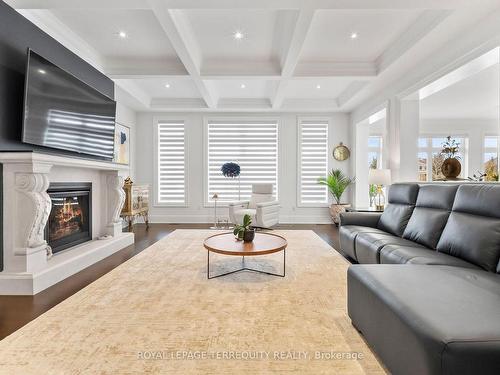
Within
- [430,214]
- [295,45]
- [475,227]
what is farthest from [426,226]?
[295,45]

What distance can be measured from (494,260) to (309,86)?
13.9 feet

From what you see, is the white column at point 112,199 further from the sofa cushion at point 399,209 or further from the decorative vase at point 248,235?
the sofa cushion at point 399,209

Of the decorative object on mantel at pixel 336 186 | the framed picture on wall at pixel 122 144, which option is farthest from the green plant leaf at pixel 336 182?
the framed picture on wall at pixel 122 144

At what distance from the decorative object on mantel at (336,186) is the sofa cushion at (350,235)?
7.75 feet

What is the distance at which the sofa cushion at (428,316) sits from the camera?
1004mm

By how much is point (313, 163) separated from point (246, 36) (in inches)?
148

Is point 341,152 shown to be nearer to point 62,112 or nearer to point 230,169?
point 230,169

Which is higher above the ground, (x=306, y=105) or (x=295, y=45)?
(x=306, y=105)

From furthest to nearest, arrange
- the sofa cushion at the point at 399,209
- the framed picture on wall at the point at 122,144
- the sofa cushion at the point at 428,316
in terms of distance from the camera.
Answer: the framed picture on wall at the point at 122,144 → the sofa cushion at the point at 399,209 → the sofa cushion at the point at 428,316

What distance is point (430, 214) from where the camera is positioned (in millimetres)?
2766

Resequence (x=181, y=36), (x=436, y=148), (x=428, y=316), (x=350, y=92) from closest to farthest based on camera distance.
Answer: (x=428, y=316) → (x=181, y=36) → (x=350, y=92) → (x=436, y=148)

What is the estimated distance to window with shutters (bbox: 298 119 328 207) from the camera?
21.7ft

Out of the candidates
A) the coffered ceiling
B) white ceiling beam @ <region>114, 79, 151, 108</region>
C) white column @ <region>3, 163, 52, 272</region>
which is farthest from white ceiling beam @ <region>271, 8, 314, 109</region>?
white column @ <region>3, 163, 52, 272</region>

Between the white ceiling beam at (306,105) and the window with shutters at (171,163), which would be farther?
the window with shutters at (171,163)
